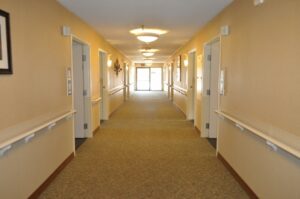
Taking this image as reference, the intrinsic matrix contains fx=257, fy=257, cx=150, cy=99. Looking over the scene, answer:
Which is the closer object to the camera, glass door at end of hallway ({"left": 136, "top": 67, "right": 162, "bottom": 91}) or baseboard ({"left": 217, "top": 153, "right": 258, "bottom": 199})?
baseboard ({"left": 217, "top": 153, "right": 258, "bottom": 199})

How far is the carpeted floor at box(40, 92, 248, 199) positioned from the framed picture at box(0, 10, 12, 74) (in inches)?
63.8

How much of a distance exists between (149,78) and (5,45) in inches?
810

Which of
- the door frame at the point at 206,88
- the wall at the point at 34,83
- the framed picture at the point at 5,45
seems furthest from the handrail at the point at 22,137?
the door frame at the point at 206,88

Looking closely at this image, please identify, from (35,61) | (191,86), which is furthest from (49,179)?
(191,86)

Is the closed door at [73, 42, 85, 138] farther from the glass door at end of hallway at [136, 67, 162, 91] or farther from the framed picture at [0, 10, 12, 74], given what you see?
the glass door at end of hallway at [136, 67, 162, 91]

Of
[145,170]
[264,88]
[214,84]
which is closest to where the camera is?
[264,88]

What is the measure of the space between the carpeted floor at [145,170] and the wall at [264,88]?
46cm

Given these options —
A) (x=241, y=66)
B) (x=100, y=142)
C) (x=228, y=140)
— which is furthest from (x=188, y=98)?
(x=241, y=66)

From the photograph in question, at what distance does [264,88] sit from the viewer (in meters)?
2.67

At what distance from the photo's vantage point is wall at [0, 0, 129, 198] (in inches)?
99.1

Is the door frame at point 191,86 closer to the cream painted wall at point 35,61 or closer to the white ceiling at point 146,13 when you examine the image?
the white ceiling at point 146,13

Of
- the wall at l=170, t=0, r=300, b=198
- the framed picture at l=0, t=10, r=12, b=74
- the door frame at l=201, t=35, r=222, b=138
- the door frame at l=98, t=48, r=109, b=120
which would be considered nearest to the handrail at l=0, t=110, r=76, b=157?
the framed picture at l=0, t=10, r=12, b=74

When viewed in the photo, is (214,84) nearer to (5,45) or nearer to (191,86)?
(191,86)

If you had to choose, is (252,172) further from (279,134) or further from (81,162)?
(81,162)
